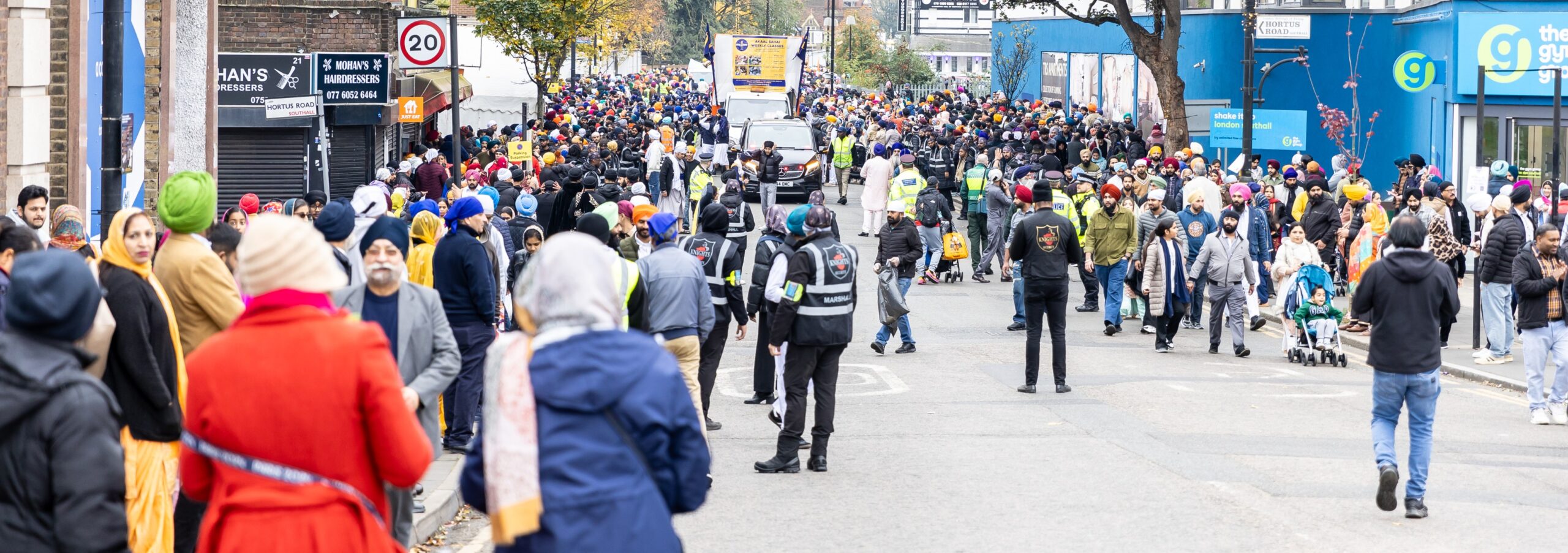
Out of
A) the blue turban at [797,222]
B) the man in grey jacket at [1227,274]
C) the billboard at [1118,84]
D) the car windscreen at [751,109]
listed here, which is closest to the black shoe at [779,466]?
the blue turban at [797,222]

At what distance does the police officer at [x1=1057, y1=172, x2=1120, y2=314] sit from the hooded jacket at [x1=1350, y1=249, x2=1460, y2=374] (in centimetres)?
987

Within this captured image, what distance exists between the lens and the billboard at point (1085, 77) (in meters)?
47.8

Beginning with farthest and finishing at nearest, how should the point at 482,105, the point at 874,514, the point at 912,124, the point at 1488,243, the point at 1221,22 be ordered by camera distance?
the point at 912,124
the point at 482,105
the point at 1221,22
the point at 1488,243
the point at 874,514

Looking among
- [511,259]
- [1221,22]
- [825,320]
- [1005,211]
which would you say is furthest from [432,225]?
[1221,22]

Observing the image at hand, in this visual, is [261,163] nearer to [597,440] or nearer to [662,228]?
[662,228]

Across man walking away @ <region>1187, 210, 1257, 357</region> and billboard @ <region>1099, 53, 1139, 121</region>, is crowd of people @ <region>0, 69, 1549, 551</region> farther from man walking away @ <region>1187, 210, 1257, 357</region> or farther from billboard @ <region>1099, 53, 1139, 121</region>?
billboard @ <region>1099, 53, 1139, 121</region>

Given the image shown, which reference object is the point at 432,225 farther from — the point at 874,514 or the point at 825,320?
the point at 874,514

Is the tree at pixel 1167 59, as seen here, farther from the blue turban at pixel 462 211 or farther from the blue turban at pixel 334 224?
the blue turban at pixel 334 224

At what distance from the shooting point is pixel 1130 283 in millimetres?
18062

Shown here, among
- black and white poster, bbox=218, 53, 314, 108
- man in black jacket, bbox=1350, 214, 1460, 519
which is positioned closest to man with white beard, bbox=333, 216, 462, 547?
man in black jacket, bbox=1350, 214, 1460, 519

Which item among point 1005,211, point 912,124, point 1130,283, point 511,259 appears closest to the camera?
point 511,259

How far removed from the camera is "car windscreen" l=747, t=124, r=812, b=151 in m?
35.5

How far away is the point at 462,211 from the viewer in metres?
10.2

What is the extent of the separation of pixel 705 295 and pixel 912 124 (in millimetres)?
39040
